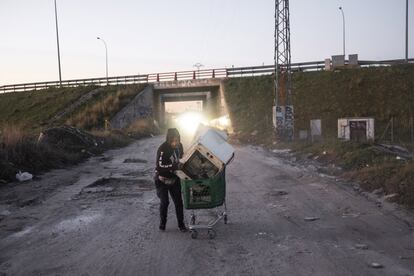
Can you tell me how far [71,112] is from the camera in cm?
4503

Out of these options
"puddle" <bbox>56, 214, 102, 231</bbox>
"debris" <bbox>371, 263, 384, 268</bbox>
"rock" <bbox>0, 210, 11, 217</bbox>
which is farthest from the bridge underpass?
"debris" <bbox>371, 263, 384, 268</bbox>

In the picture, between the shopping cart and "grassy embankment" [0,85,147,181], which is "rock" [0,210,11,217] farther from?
the shopping cart

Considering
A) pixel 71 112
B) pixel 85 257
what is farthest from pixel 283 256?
pixel 71 112

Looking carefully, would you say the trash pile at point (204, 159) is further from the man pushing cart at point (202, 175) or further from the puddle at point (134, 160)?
the puddle at point (134, 160)

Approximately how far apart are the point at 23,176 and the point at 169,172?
803 centimetres

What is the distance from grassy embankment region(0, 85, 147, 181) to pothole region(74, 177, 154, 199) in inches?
108

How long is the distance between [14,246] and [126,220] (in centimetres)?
221

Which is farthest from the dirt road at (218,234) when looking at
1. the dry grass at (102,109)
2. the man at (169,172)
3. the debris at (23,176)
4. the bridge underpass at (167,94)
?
the bridge underpass at (167,94)

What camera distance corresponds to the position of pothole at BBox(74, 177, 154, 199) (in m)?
12.1

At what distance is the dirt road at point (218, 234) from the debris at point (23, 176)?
2.71 ft

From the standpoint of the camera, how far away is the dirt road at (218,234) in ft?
20.0

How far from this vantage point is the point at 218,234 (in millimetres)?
7805

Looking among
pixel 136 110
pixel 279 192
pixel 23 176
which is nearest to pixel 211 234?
pixel 279 192

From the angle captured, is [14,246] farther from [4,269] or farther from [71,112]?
[71,112]
